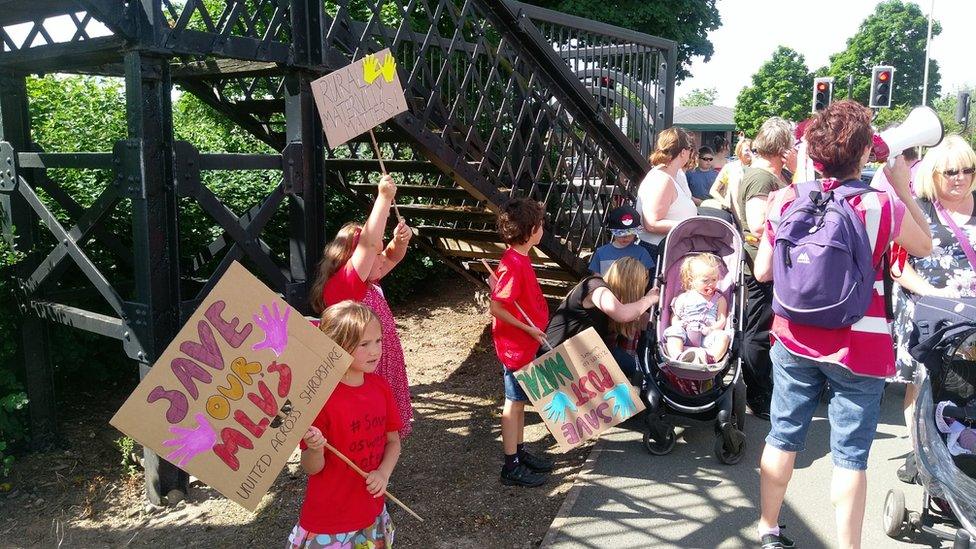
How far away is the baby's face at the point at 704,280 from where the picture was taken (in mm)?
4750

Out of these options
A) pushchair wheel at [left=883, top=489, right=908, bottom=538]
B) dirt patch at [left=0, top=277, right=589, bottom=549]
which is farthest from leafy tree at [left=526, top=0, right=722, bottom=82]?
pushchair wheel at [left=883, top=489, right=908, bottom=538]

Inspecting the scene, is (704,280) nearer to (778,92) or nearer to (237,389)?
(237,389)

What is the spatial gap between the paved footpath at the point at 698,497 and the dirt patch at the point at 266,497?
0.22 metres

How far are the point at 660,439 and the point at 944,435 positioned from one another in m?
1.71

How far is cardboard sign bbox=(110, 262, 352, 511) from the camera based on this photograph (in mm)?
2363

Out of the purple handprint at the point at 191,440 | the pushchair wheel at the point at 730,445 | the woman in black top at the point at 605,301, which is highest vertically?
the purple handprint at the point at 191,440

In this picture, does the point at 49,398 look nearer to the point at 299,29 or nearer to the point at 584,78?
the point at 299,29

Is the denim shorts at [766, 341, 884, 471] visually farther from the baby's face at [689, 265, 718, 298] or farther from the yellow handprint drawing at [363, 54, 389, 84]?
the yellow handprint drawing at [363, 54, 389, 84]

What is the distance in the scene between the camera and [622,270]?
184 inches

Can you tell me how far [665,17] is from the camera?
57.8 feet

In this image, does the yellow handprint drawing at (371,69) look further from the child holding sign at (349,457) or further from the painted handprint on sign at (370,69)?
the child holding sign at (349,457)

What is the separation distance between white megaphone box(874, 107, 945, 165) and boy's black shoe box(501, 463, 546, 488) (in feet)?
8.09

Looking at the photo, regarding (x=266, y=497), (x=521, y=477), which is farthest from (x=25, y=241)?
(x=521, y=477)

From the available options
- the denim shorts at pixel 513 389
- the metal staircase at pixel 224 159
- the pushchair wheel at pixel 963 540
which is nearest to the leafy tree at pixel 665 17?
the metal staircase at pixel 224 159
